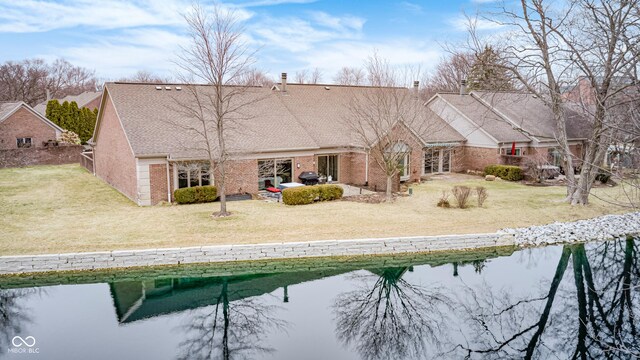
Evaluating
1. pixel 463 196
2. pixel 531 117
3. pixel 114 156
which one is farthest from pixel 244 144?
pixel 531 117

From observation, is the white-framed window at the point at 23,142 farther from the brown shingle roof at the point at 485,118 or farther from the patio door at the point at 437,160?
the brown shingle roof at the point at 485,118

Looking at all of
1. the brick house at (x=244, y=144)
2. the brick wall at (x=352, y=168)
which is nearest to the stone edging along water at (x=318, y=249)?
the brick house at (x=244, y=144)

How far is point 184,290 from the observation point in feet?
40.4

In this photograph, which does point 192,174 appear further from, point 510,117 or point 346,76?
point 346,76

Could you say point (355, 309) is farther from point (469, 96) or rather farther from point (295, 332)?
point (469, 96)

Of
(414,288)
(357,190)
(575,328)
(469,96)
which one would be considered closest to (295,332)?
(414,288)

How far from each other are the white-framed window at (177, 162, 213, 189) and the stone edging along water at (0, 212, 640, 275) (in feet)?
21.4

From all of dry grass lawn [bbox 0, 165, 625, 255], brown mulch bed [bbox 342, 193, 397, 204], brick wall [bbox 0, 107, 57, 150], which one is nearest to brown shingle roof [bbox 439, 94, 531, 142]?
dry grass lawn [bbox 0, 165, 625, 255]

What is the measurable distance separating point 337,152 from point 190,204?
877 centimetres

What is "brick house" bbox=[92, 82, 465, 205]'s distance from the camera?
19234mm

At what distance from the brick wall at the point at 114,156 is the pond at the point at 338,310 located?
820 centimetres

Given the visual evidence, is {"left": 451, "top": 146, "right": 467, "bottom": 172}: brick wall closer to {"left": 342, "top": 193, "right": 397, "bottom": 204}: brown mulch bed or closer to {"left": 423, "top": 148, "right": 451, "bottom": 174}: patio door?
{"left": 423, "top": 148, "right": 451, "bottom": 174}: patio door

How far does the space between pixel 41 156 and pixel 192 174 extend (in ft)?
65.8

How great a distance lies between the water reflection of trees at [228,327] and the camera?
9398 millimetres
